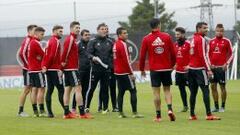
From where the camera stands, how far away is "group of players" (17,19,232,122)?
15352 millimetres

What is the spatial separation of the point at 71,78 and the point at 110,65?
249cm

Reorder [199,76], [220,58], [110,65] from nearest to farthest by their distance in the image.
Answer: [199,76], [110,65], [220,58]

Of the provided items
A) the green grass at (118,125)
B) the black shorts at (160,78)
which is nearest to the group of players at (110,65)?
the black shorts at (160,78)

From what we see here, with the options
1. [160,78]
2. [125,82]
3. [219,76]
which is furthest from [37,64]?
[219,76]

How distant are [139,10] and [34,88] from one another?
203ft

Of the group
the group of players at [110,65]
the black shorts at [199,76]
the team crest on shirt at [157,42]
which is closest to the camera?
the team crest on shirt at [157,42]

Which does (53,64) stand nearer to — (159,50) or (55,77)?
(55,77)

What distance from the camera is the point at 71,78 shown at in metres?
16.3

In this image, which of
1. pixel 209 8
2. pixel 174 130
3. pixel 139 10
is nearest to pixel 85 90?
pixel 174 130

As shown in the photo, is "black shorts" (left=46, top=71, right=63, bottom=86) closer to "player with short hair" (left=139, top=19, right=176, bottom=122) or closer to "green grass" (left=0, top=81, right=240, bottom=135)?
"green grass" (left=0, top=81, right=240, bottom=135)

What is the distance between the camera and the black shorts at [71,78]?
16.2 meters

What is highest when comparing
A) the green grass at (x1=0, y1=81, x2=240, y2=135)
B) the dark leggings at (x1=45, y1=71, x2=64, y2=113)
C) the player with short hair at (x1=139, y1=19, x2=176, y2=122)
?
the player with short hair at (x1=139, y1=19, x2=176, y2=122)

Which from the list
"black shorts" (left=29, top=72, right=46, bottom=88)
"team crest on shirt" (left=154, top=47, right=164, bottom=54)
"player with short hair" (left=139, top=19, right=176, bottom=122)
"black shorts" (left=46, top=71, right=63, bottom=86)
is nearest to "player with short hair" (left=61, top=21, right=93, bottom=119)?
"black shorts" (left=46, top=71, right=63, bottom=86)

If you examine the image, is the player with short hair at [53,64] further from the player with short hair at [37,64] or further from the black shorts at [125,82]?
the black shorts at [125,82]
